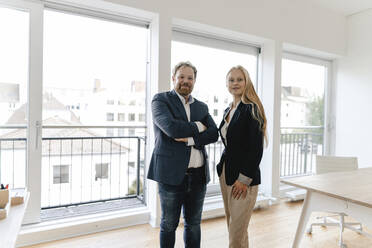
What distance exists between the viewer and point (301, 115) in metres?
A: 4.17

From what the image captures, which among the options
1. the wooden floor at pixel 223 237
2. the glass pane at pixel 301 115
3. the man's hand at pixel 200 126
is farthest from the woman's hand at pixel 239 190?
the glass pane at pixel 301 115

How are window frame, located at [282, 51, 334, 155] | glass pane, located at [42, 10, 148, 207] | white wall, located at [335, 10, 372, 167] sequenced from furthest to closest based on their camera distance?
window frame, located at [282, 51, 334, 155]
white wall, located at [335, 10, 372, 167]
glass pane, located at [42, 10, 148, 207]

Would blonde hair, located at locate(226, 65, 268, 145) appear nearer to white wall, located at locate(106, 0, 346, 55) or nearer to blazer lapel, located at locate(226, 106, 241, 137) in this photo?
blazer lapel, located at locate(226, 106, 241, 137)

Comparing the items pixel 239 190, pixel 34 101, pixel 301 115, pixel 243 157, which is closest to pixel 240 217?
pixel 239 190

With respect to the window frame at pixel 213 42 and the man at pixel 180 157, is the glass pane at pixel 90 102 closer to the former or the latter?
the window frame at pixel 213 42

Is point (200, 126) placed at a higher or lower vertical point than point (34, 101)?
lower

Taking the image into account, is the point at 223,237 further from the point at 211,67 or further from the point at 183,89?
the point at 211,67

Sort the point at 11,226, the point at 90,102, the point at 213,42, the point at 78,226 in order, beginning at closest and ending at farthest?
the point at 11,226, the point at 78,226, the point at 90,102, the point at 213,42

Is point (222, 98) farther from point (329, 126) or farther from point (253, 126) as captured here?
point (329, 126)

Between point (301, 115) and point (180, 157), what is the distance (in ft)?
10.4

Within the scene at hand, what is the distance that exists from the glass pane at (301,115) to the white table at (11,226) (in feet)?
11.7

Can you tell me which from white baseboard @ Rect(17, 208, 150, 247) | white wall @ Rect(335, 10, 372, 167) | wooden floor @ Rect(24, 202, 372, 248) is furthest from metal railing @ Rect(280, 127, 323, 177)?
white baseboard @ Rect(17, 208, 150, 247)

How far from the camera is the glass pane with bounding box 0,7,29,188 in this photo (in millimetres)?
2266

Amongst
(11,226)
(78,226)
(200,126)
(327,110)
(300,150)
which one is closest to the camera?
(11,226)
